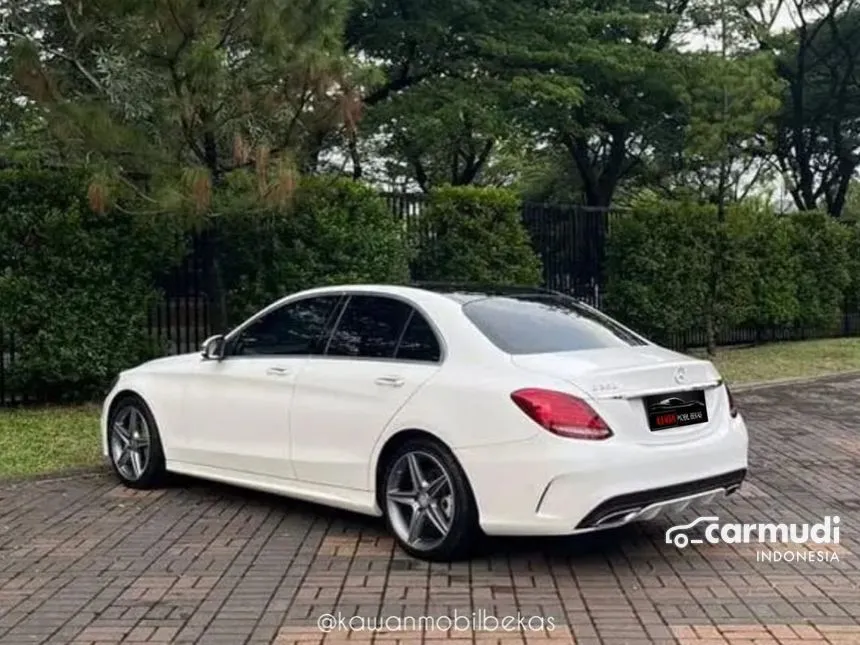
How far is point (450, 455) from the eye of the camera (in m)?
5.05

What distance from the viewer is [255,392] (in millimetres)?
6152

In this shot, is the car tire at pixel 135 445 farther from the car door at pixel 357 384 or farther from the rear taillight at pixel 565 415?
the rear taillight at pixel 565 415

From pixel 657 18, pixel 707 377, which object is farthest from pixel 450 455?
pixel 657 18

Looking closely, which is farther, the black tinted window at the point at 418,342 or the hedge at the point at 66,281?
the hedge at the point at 66,281

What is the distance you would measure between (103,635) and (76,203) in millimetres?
6708

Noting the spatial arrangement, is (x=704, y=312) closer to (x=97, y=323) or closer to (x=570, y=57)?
(x=570, y=57)

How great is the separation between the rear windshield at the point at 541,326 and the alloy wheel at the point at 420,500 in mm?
747

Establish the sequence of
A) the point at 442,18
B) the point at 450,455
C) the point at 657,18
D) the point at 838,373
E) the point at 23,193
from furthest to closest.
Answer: the point at 657,18 → the point at 442,18 → the point at 838,373 → the point at 23,193 → the point at 450,455

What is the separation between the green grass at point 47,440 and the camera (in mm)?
7793

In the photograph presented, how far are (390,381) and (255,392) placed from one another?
1.16 m

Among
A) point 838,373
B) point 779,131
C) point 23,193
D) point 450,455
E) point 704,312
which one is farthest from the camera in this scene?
point 779,131

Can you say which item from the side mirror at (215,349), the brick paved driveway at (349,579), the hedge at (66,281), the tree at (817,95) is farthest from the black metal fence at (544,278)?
the tree at (817,95)

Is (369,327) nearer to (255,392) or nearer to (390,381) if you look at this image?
(390,381)

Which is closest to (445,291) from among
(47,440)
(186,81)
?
(186,81)
